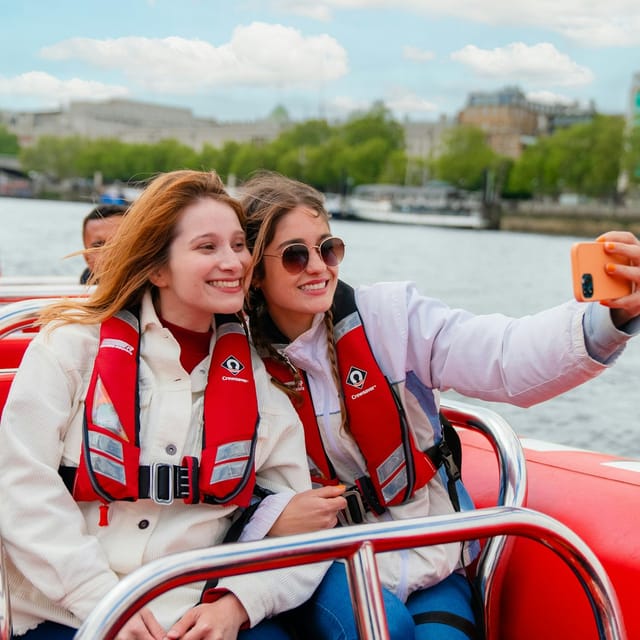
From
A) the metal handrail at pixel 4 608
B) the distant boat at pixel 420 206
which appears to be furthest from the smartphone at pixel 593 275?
the distant boat at pixel 420 206

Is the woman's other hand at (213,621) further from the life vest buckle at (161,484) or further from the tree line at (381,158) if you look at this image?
the tree line at (381,158)

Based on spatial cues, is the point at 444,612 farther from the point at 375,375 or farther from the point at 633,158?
the point at 633,158

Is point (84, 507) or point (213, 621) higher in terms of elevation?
point (84, 507)

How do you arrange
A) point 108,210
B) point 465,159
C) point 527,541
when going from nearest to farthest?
point 527,541 < point 108,210 < point 465,159

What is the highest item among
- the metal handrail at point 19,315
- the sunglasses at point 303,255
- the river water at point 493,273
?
the sunglasses at point 303,255

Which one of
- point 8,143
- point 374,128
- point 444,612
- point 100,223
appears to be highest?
point 374,128

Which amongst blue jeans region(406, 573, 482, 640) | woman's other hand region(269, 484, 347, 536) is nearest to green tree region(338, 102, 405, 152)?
blue jeans region(406, 573, 482, 640)

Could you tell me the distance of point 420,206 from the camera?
58.2 metres

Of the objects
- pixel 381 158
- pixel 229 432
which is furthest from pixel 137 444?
pixel 381 158

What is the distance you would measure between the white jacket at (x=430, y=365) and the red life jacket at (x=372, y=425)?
0.02 metres

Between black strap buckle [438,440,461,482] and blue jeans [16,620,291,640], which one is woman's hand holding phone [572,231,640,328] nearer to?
black strap buckle [438,440,461,482]

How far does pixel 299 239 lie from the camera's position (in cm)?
184

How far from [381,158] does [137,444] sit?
70.5m

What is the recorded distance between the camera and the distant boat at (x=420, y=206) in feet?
179
